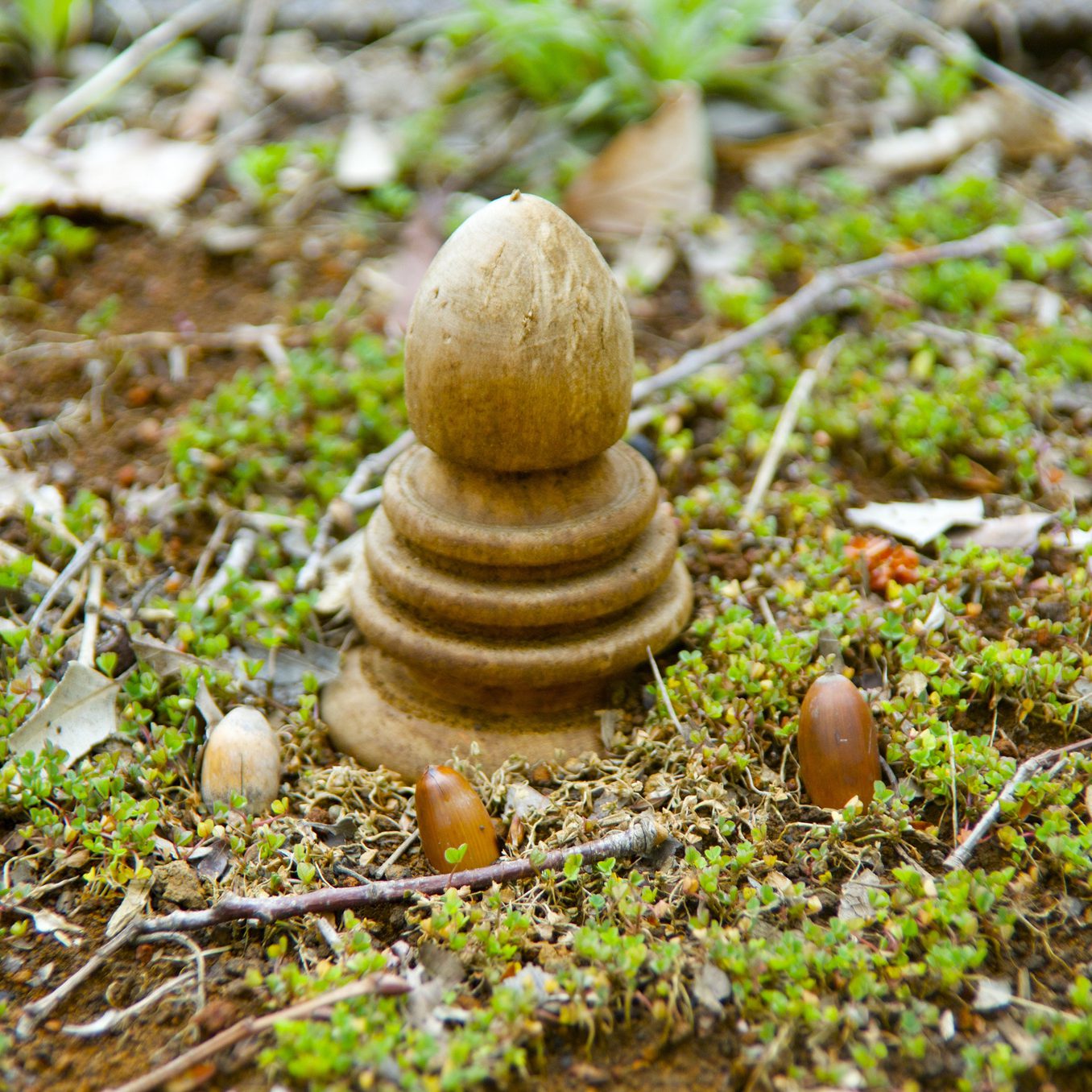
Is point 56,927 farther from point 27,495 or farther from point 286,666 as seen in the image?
point 27,495

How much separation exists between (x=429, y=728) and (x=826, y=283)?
2.08 m

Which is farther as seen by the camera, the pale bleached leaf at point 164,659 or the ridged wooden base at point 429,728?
the pale bleached leaf at point 164,659

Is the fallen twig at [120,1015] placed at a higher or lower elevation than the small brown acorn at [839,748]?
lower

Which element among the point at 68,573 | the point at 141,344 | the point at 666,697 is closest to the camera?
the point at 666,697

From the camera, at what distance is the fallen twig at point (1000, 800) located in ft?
6.09

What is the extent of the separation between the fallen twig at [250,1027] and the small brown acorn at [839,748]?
2.71ft

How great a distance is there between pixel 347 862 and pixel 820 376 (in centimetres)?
204

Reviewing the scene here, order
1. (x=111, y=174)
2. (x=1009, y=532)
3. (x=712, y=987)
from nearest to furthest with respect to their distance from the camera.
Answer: (x=712, y=987) → (x=1009, y=532) → (x=111, y=174)

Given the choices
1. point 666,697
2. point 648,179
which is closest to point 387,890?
point 666,697

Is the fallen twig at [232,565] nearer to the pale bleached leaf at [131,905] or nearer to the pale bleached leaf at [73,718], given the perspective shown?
the pale bleached leaf at [73,718]

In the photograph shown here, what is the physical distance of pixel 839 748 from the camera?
1969 mm

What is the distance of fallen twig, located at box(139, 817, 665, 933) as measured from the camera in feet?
5.86

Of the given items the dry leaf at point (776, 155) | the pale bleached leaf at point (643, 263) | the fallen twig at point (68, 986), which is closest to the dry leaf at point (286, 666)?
the fallen twig at point (68, 986)

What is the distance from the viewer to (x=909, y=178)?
4.29 meters
